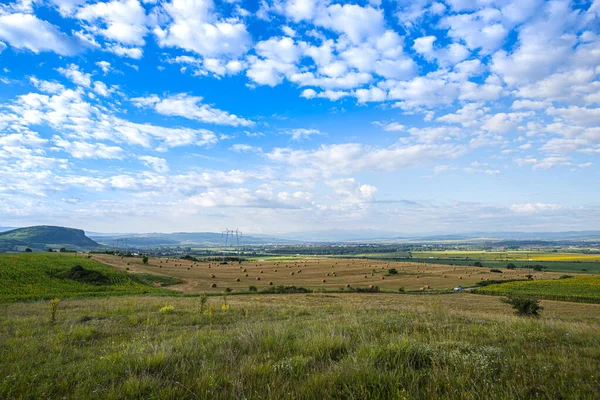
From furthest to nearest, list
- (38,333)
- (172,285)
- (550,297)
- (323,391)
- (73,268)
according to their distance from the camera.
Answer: (172,285), (550,297), (73,268), (38,333), (323,391)

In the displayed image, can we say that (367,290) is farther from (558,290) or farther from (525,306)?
(525,306)

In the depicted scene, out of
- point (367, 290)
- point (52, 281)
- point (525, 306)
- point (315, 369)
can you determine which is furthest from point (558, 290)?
point (52, 281)

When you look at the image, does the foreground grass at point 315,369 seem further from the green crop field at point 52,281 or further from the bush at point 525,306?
the green crop field at point 52,281

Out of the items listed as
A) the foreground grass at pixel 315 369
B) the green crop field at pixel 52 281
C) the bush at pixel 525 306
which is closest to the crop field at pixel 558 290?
the bush at pixel 525 306

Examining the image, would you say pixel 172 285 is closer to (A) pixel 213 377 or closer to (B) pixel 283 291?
(B) pixel 283 291

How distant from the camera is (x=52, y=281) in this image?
39.4 meters

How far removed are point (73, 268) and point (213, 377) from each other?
52.7m

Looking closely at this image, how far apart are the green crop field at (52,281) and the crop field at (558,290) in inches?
2279

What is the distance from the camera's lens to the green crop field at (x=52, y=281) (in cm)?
3077

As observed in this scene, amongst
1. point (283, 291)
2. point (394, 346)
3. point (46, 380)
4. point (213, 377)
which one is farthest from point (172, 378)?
point (283, 291)

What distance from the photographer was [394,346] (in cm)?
592

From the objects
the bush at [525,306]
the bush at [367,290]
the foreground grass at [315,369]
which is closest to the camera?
the foreground grass at [315,369]

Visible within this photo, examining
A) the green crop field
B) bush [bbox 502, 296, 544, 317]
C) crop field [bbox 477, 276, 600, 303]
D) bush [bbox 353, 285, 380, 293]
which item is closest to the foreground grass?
bush [bbox 502, 296, 544, 317]

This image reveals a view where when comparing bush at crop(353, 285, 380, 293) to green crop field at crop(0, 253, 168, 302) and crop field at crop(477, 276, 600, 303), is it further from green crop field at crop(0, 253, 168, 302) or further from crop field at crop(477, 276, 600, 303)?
green crop field at crop(0, 253, 168, 302)
